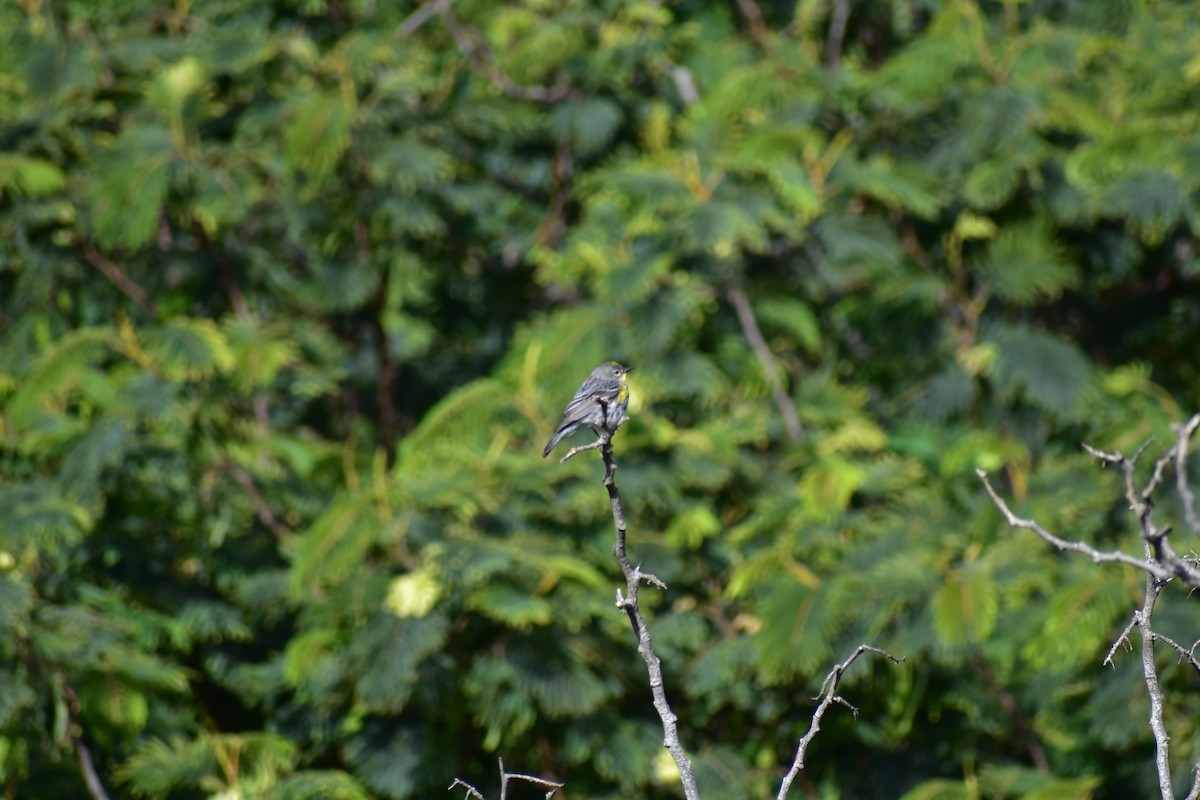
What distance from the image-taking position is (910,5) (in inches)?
275

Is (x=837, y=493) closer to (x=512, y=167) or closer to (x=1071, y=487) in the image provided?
(x=1071, y=487)

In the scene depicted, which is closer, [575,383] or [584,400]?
[584,400]

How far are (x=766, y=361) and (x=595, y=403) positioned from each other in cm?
137

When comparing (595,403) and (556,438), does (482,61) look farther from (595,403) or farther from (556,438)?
(595,403)

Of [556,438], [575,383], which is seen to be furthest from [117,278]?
[556,438]

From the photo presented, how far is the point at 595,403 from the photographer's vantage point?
475 centimetres

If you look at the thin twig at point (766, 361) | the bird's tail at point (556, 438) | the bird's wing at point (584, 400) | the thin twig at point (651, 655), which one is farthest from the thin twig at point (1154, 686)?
the thin twig at point (766, 361)

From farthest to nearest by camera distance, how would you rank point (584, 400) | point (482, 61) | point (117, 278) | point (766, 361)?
point (482, 61) → point (117, 278) → point (766, 361) → point (584, 400)

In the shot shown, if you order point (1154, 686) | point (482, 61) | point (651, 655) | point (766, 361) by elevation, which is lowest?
point (766, 361)

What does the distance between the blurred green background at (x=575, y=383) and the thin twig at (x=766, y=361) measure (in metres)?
0.02

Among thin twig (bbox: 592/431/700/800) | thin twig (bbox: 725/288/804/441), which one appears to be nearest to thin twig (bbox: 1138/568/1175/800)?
thin twig (bbox: 592/431/700/800)

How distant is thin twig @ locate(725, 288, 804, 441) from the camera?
19.4 feet

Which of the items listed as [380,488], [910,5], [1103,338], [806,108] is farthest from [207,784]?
[910,5]

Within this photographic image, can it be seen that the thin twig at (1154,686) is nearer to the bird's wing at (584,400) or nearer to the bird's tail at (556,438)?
the bird's wing at (584,400)
